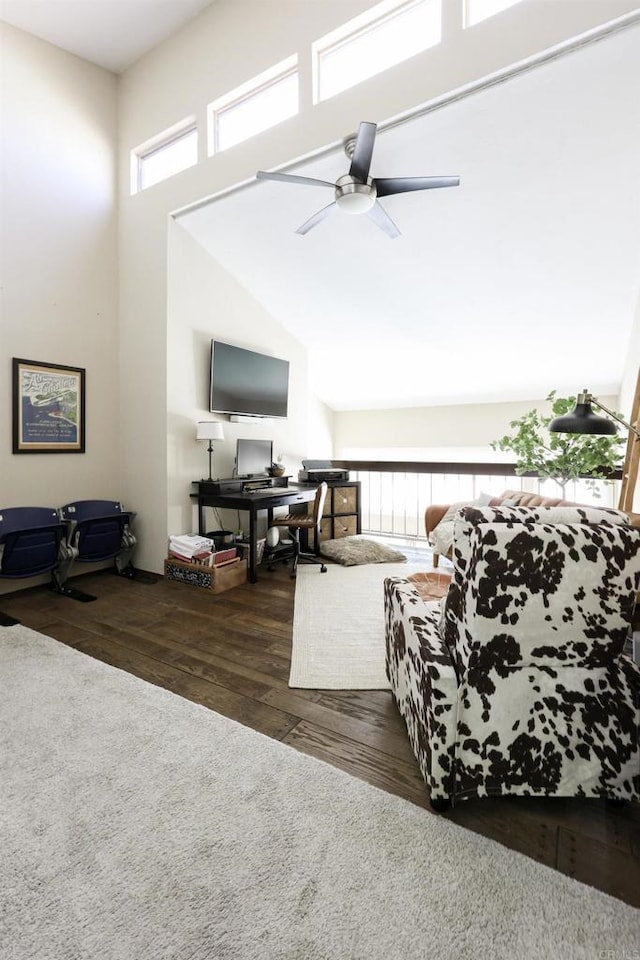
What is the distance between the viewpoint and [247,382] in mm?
4570

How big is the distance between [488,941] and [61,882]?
3.70 feet

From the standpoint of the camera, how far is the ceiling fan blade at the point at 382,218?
2.80 meters

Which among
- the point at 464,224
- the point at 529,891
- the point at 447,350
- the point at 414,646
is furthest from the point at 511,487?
the point at 529,891

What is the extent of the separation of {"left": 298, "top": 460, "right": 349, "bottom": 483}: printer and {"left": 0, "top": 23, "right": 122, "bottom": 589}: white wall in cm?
199

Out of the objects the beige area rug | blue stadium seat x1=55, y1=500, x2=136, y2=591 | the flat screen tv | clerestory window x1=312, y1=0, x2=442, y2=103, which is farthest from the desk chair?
clerestory window x1=312, y1=0, x2=442, y2=103

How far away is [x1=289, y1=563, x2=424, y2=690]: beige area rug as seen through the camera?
2277 mm

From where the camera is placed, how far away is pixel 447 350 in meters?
4.85

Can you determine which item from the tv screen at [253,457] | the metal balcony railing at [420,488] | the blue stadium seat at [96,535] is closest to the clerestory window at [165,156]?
the tv screen at [253,457]

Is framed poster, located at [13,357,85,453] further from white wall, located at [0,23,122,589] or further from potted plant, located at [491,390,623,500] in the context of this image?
potted plant, located at [491,390,623,500]

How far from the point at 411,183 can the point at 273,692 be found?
291 centimetres

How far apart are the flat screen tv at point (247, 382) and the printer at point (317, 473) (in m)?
0.69

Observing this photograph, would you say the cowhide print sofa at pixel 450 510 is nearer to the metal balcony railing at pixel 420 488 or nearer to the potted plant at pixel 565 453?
the potted plant at pixel 565 453

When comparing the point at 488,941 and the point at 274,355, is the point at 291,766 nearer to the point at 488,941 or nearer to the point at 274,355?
the point at 488,941

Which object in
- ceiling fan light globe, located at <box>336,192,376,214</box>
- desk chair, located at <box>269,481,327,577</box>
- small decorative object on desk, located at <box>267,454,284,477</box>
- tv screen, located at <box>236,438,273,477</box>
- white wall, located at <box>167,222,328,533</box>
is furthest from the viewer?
small decorative object on desk, located at <box>267,454,284,477</box>
